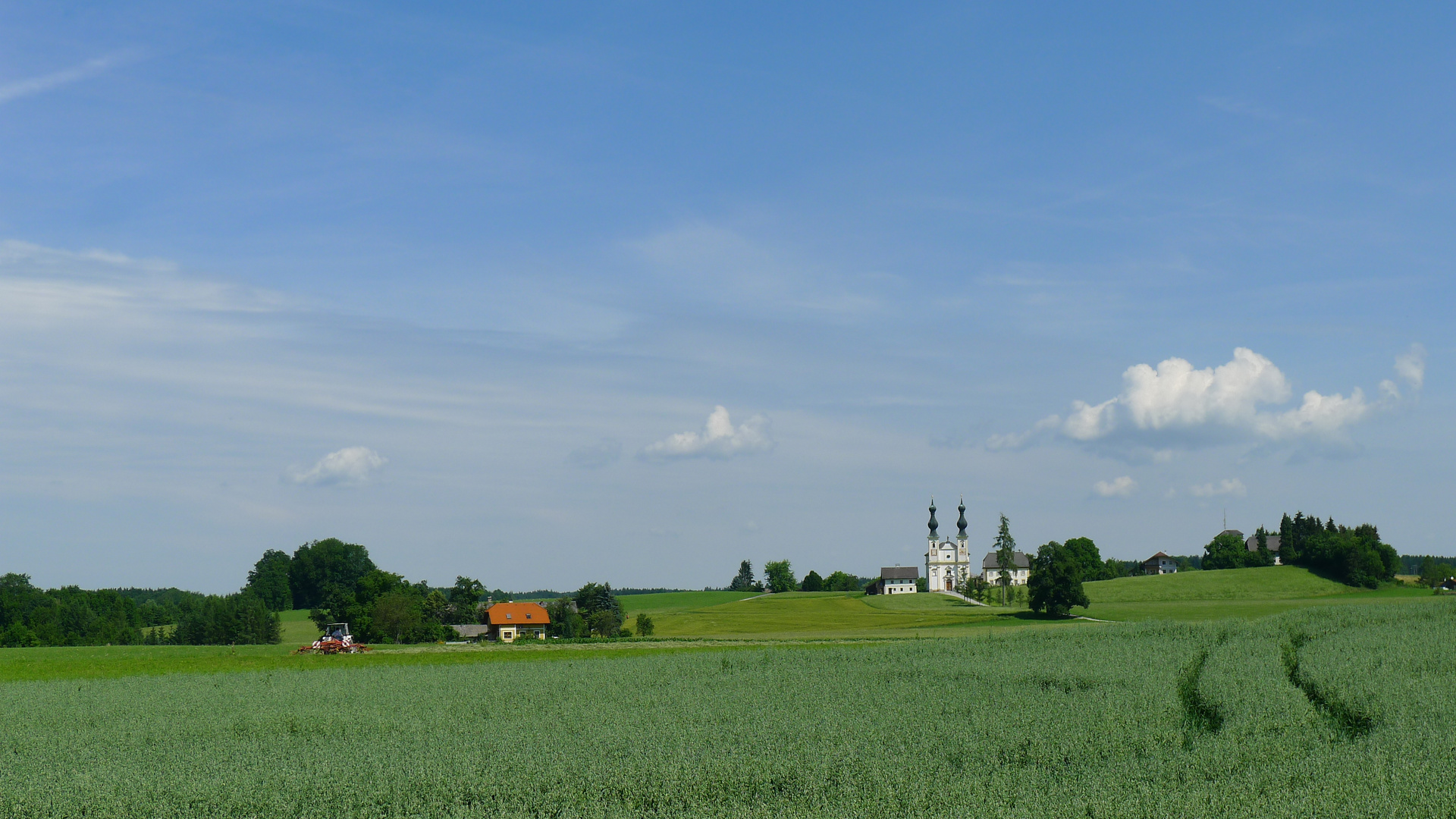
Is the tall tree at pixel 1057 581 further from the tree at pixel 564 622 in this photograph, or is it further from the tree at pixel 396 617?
the tree at pixel 396 617

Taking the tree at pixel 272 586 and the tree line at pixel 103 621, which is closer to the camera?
the tree line at pixel 103 621

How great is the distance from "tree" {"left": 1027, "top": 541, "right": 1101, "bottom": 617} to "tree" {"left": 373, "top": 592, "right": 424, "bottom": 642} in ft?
240

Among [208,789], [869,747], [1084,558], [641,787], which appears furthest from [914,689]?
[1084,558]

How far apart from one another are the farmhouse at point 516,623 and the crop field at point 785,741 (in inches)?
2825

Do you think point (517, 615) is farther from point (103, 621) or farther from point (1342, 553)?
point (1342, 553)

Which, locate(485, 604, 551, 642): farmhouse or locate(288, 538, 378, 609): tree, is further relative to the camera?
locate(288, 538, 378, 609): tree

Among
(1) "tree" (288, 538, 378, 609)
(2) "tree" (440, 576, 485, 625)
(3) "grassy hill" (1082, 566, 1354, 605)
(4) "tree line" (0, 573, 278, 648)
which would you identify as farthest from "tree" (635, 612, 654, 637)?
(1) "tree" (288, 538, 378, 609)

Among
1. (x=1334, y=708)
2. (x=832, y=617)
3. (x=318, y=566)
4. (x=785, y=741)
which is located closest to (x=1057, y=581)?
(x=832, y=617)

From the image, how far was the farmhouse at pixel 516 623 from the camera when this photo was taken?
110 metres

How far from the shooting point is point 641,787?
64.3 feet

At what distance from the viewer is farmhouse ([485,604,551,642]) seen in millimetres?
110312

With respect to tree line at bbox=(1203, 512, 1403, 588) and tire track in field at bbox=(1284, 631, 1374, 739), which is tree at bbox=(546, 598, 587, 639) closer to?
tire track in field at bbox=(1284, 631, 1374, 739)

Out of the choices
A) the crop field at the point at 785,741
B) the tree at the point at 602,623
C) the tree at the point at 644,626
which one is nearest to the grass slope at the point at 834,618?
the tree at the point at 644,626

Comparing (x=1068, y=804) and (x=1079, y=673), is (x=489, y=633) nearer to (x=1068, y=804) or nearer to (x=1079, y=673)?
(x=1079, y=673)
